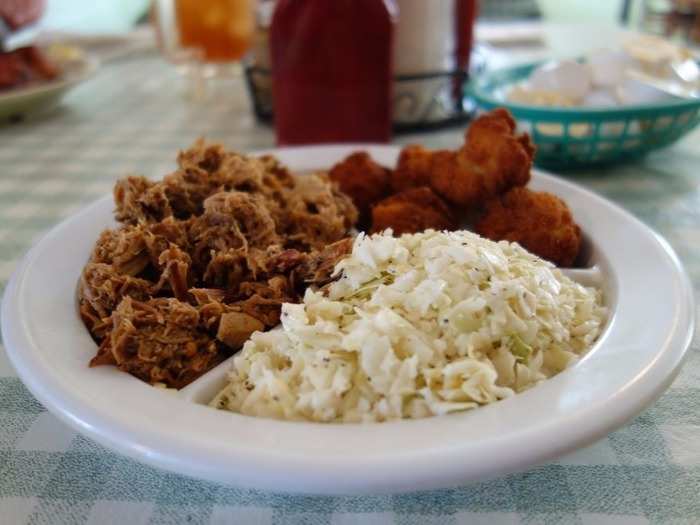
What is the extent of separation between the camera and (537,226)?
1184 mm

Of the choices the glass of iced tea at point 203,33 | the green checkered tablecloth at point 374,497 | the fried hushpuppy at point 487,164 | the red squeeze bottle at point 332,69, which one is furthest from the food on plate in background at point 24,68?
the fried hushpuppy at point 487,164

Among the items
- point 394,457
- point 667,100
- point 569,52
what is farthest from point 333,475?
point 569,52

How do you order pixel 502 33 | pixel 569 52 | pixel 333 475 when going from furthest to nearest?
1. pixel 502 33
2. pixel 569 52
3. pixel 333 475

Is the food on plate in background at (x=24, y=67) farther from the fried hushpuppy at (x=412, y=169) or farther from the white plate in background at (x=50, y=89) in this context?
the fried hushpuppy at (x=412, y=169)

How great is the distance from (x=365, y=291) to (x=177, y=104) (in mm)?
1963

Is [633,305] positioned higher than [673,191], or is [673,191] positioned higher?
[633,305]

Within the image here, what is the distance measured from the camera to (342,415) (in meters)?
0.77

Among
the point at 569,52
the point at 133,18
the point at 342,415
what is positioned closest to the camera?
the point at 342,415

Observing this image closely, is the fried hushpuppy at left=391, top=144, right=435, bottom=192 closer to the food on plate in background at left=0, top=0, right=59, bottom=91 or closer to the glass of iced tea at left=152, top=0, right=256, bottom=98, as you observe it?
the glass of iced tea at left=152, top=0, right=256, bottom=98

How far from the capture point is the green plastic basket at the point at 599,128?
1.66 metres

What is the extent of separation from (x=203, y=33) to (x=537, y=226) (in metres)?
1.99

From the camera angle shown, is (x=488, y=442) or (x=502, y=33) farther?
(x=502, y=33)

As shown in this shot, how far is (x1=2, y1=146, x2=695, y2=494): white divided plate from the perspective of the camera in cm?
64

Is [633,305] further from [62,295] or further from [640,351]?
[62,295]
